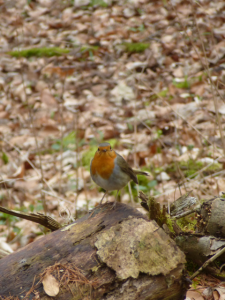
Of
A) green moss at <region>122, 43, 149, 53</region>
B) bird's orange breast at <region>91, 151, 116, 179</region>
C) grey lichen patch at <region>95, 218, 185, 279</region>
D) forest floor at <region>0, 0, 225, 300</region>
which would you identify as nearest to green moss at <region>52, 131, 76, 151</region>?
forest floor at <region>0, 0, 225, 300</region>

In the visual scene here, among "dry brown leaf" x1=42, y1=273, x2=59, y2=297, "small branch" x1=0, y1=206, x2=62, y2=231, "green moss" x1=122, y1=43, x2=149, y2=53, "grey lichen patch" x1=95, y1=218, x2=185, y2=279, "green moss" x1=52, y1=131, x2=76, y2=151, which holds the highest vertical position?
A: "grey lichen patch" x1=95, y1=218, x2=185, y2=279

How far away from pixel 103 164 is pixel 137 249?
3.34ft

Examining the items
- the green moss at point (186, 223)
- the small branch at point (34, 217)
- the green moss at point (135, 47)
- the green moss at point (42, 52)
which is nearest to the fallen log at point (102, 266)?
the small branch at point (34, 217)

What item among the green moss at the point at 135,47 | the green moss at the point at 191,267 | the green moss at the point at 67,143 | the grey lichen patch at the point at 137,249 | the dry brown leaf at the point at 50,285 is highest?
the grey lichen patch at the point at 137,249

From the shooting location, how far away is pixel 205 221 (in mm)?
2014

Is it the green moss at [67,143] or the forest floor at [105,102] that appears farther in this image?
the green moss at [67,143]

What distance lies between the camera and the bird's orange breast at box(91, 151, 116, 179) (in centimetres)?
261

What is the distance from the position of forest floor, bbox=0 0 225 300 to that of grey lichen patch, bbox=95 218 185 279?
38 centimetres

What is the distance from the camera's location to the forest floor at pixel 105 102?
12.4 feet

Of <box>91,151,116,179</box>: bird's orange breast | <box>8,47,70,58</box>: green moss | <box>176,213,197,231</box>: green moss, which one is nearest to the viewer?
<box>176,213,197,231</box>: green moss

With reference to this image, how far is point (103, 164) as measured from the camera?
263 cm

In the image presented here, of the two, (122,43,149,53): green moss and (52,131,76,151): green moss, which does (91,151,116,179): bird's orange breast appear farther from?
(122,43,149,53): green moss

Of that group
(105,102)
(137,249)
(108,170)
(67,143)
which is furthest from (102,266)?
(105,102)

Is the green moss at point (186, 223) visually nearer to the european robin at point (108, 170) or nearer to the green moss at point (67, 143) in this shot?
the european robin at point (108, 170)
